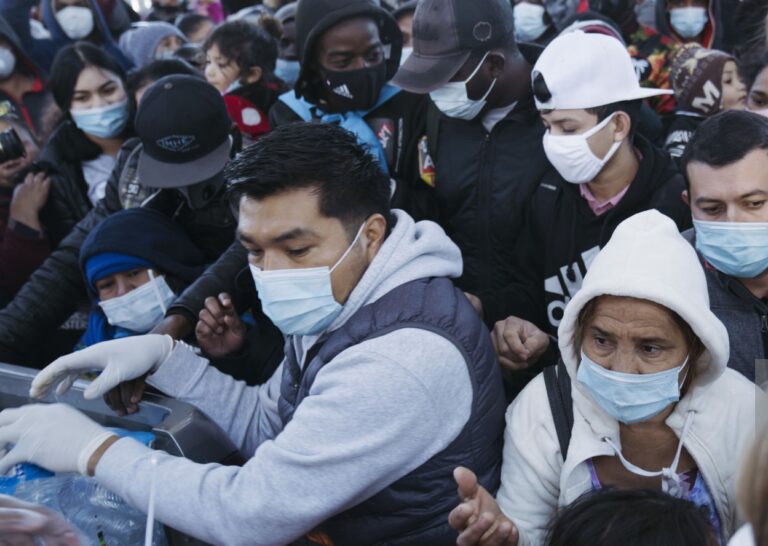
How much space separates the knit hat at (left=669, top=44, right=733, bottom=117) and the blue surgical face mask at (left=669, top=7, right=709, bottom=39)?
2.01 feet

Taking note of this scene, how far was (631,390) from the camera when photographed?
5.80ft

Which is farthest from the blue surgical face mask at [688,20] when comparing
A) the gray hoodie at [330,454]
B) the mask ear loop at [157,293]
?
the gray hoodie at [330,454]

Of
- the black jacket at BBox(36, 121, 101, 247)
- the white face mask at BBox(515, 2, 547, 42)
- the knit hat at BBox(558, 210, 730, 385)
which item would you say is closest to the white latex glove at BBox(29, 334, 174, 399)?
the knit hat at BBox(558, 210, 730, 385)

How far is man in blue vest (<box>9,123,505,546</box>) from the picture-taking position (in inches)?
64.9

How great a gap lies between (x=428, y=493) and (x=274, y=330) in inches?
47.9

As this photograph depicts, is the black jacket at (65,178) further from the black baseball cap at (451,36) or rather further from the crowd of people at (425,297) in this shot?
the black baseball cap at (451,36)

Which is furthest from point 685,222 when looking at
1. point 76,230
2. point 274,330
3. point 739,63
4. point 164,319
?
point 76,230

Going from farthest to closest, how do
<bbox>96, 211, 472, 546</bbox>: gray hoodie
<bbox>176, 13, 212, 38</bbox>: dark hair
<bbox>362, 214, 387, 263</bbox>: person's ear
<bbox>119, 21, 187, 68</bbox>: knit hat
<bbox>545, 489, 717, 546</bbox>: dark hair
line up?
<bbox>176, 13, 212, 38</bbox>: dark hair, <bbox>119, 21, 187, 68</bbox>: knit hat, <bbox>362, 214, 387, 263</bbox>: person's ear, <bbox>96, 211, 472, 546</bbox>: gray hoodie, <bbox>545, 489, 717, 546</bbox>: dark hair

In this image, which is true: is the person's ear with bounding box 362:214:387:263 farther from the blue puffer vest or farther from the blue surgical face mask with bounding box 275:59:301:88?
the blue surgical face mask with bounding box 275:59:301:88

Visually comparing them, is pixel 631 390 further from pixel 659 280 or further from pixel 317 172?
pixel 317 172

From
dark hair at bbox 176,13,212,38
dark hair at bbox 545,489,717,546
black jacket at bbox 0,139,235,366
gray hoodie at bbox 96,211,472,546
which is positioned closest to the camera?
dark hair at bbox 545,489,717,546

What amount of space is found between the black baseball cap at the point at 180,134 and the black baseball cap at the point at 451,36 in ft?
2.52

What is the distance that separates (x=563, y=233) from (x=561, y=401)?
37.2 inches

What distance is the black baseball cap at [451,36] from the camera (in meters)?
2.88
